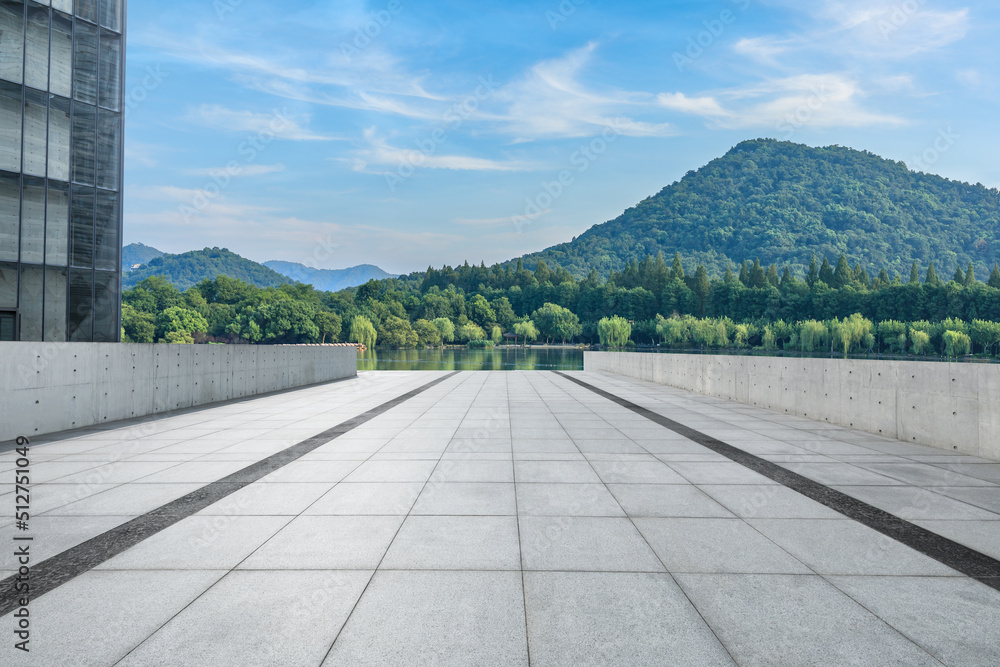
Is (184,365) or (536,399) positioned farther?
(536,399)

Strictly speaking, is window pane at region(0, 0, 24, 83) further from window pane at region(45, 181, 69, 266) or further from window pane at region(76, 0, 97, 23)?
window pane at region(45, 181, 69, 266)

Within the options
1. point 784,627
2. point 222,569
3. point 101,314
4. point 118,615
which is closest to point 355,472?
point 222,569

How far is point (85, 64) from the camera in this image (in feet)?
60.1

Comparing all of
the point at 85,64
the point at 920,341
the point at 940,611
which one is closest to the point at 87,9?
the point at 85,64

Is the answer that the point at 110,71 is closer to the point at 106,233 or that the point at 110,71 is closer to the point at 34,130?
the point at 34,130

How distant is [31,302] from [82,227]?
2.95 meters

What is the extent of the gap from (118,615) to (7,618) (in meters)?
0.64

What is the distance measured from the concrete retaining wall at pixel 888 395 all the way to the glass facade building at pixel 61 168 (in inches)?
824

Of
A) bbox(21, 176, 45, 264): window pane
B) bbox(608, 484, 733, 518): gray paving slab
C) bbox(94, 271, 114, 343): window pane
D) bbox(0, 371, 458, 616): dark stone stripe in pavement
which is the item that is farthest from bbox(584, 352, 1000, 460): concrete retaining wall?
bbox(21, 176, 45, 264): window pane

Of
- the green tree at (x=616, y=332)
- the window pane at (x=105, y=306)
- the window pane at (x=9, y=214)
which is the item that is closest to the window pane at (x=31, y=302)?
the window pane at (x=9, y=214)

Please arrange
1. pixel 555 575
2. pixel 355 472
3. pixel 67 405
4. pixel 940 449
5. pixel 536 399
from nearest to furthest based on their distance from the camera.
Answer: pixel 555 575 < pixel 355 472 < pixel 940 449 < pixel 67 405 < pixel 536 399

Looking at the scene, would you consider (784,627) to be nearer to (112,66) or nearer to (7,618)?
(7,618)

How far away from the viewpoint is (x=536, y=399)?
15.5 m

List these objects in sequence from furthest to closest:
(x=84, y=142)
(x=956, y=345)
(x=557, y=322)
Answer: (x=557, y=322), (x=956, y=345), (x=84, y=142)
